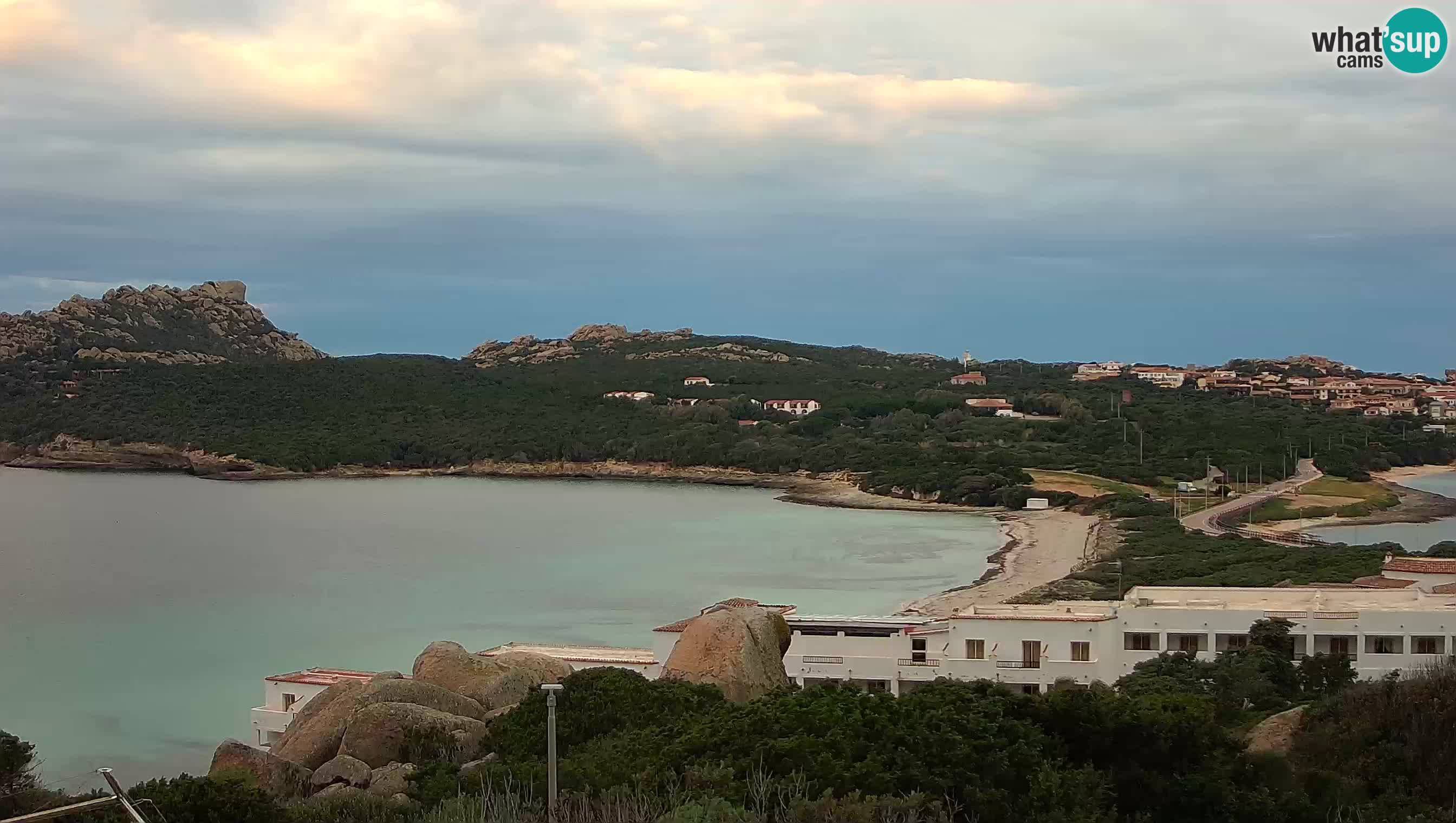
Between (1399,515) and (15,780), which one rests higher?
(15,780)

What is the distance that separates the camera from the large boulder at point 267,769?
36.1ft

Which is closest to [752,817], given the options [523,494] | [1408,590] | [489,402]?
[1408,590]

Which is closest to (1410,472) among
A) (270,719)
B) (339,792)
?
(270,719)

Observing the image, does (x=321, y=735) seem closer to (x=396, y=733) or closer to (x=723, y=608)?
(x=396, y=733)

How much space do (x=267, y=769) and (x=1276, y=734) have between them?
8313 mm

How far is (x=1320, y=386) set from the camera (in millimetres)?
103938

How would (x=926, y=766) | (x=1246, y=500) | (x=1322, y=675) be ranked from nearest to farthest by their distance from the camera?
(x=926, y=766)
(x=1322, y=675)
(x=1246, y=500)

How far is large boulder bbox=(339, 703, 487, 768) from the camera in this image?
11812 mm

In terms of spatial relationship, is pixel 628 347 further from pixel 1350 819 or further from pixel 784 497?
pixel 1350 819

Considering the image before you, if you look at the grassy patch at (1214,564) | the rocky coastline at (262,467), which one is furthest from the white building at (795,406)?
the grassy patch at (1214,564)

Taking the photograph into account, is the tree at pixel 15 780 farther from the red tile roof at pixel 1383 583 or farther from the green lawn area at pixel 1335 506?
the green lawn area at pixel 1335 506

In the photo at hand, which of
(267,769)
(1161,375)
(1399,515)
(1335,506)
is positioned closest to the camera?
(267,769)

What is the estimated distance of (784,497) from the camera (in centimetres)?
7038

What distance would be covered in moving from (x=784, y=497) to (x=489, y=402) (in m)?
34.5
